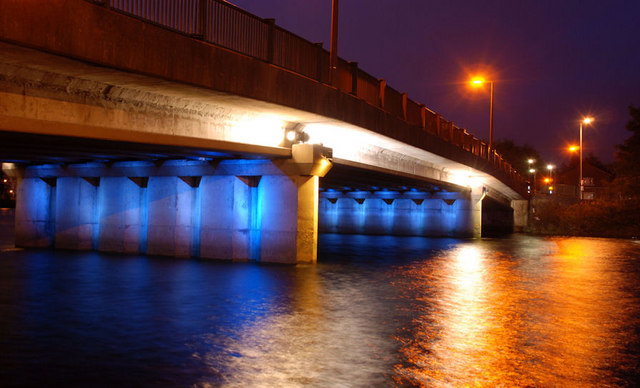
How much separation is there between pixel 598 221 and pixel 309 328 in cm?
5746

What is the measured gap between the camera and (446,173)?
41219 mm

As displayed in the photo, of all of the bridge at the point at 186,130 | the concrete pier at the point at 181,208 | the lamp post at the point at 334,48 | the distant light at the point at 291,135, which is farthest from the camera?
the concrete pier at the point at 181,208

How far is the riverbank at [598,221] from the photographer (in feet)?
192

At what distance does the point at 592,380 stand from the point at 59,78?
10213mm

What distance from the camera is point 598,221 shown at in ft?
199

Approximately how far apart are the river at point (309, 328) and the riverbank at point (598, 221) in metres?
43.0

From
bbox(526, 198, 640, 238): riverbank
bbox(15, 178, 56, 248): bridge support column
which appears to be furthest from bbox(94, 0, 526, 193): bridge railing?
bbox(526, 198, 640, 238): riverbank

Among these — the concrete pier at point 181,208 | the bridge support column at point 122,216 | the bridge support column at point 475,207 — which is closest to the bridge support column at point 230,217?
the concrete pier at point 181,208


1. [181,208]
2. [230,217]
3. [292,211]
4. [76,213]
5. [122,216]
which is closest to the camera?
[292,211]

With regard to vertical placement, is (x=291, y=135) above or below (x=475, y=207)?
above

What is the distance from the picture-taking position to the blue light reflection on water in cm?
736

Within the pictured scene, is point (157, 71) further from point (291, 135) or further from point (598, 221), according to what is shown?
point (598, 221)

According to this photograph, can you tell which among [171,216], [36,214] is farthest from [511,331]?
[36,214]

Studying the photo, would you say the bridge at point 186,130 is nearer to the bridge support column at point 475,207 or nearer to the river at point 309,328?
the river at point 309,328
